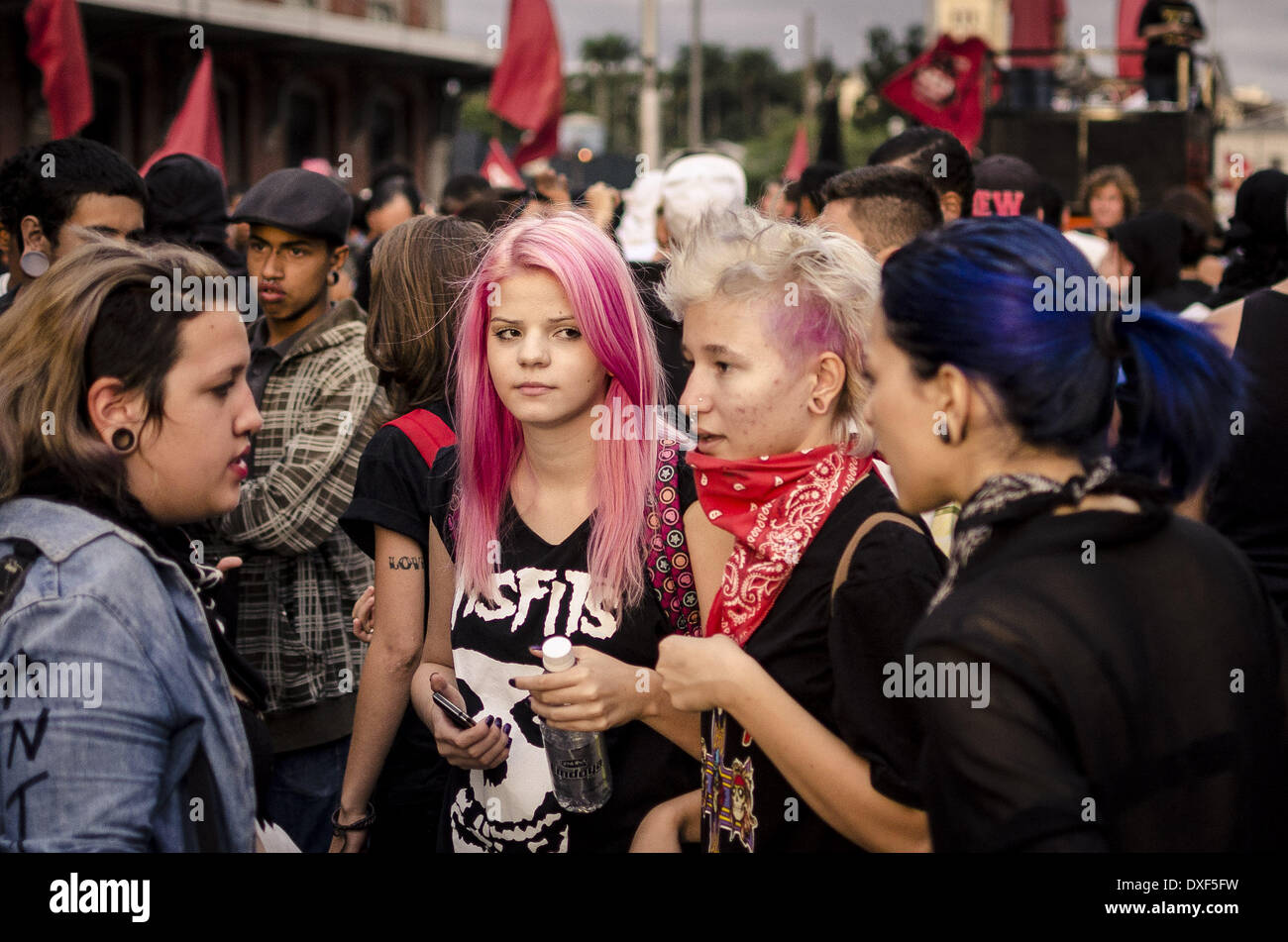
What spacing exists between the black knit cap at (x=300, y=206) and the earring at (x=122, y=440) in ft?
6.88

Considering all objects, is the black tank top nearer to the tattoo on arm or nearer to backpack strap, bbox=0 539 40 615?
the tattoo on arm

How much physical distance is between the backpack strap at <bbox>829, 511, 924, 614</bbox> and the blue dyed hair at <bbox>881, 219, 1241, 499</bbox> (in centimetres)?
36

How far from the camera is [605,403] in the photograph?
255 centimetres

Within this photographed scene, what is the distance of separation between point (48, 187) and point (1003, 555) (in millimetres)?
3579

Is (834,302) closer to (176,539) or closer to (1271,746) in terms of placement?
(1271,746)

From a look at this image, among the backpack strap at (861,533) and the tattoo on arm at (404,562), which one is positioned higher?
the backpack strap at (861,533)

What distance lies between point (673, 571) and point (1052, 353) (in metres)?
1.01

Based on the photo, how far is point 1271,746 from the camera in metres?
1.51

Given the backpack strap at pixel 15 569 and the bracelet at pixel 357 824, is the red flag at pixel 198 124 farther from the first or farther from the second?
the backpack strap at pixel 15 569

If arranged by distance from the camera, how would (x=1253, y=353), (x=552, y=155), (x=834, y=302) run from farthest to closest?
(x=552, y=155) → (x=1253, y=353) → (x=834, y=302)

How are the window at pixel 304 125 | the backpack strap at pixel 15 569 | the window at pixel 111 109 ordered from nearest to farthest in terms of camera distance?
the backpack strap at pixel 15 569 → the window at pixel 111 109 → the window at pixel 304 125

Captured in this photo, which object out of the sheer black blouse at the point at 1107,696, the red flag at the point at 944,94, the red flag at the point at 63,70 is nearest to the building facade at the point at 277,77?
the red flag at the point at 63,70

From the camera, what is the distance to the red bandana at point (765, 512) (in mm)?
2041
